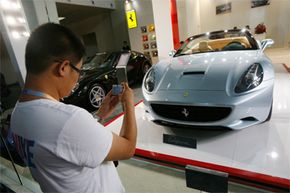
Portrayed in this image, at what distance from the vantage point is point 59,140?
51 cm

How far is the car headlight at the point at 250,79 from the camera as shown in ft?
4.85

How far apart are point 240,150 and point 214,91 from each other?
0.49 meters

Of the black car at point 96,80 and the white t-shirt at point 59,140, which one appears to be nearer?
the white t-shirt at point 59,140

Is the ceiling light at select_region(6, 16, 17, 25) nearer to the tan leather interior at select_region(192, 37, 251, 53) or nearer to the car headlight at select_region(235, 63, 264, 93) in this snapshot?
the tan leather interior at select_region(192, 37, 251, 53)

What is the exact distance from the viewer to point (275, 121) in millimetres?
1844

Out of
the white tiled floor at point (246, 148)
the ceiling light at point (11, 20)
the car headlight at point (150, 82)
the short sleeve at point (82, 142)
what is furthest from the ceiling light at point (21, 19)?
the short sleeve at point (82, 142)

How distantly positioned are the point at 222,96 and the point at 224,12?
25.0 feet

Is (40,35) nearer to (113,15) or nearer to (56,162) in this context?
(56,162)

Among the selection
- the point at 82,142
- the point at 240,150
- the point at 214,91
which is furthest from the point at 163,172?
the point at 82,142

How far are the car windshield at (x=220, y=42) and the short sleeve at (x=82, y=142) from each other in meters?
2.10

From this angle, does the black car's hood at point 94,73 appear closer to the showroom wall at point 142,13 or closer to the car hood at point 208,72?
the car hood at point 208,72

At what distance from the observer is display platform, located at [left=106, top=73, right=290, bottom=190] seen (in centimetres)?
129

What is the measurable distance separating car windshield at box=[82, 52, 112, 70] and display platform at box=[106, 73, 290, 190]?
6.93ft

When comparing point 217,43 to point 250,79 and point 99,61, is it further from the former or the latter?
point 99,61
